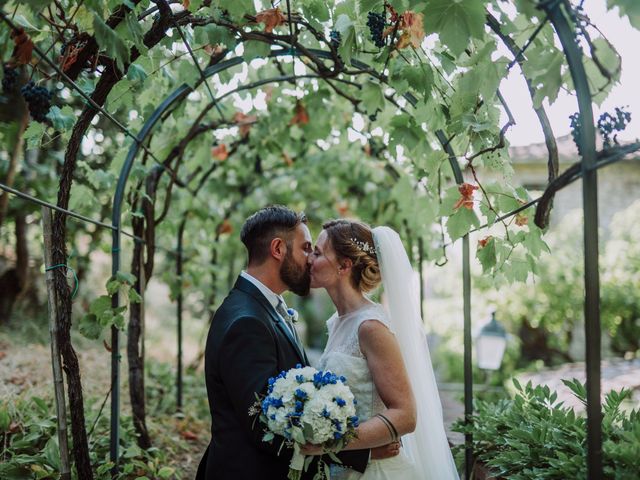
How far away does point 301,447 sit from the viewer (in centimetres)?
218

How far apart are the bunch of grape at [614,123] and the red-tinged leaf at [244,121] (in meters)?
3.16

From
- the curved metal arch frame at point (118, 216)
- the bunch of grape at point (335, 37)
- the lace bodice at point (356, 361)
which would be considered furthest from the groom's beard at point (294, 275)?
the bunch of grape at point (335, 37)

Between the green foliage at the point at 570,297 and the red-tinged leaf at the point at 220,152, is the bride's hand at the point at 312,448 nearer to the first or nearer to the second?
the red-tinged leaf at the point at 220,152

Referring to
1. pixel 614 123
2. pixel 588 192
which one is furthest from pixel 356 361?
pixel 614 123

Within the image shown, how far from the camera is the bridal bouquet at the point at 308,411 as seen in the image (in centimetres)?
208

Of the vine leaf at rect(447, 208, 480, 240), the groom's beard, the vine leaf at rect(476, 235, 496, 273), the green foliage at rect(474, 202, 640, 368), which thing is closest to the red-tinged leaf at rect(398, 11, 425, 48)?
the vine leaf at rect(447, 208, 480, 240)

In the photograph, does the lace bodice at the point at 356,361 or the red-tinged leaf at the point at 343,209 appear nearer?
the lace bodice at the point at 356,361

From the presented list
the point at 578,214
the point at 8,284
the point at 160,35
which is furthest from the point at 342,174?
the point at 578,214

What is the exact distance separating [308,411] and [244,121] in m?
3.19

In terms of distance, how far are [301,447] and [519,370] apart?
1039cm

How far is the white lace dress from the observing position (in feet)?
8.64

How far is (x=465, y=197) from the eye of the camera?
2699 millimetres

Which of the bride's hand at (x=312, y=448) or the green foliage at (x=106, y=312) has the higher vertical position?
the green foliage at (x=106, y=312)

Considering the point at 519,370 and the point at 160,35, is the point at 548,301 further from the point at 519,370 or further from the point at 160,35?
the point at 160,35
